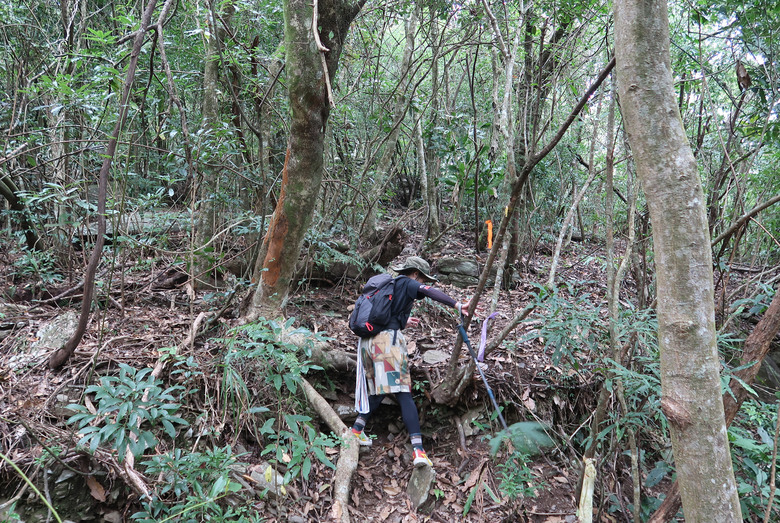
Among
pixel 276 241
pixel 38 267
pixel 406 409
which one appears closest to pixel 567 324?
pixel 406 409

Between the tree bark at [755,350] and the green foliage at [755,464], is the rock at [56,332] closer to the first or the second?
the tree bark at [755,350]

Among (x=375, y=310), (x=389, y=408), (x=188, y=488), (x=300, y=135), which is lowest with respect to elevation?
(x=389, y=408)

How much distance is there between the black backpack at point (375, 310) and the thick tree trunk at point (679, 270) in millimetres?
2997

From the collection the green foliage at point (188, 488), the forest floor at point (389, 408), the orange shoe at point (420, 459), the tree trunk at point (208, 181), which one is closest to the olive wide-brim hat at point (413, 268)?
the forest floor at point (389, 408)

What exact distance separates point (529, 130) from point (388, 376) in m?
5.66

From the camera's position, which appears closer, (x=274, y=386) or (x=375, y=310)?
(x=274, y=386)

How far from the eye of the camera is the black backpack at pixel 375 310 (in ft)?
14.2

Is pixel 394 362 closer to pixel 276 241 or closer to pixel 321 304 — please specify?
pixel 276 241

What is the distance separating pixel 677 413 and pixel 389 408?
148 inches

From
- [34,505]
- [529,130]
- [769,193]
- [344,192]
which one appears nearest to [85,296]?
[34,505]

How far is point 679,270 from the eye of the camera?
1.46 meters

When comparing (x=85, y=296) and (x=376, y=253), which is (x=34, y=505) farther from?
(x=376, y=253)

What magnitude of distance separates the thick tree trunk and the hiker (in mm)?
2725

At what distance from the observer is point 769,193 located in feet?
20.5
